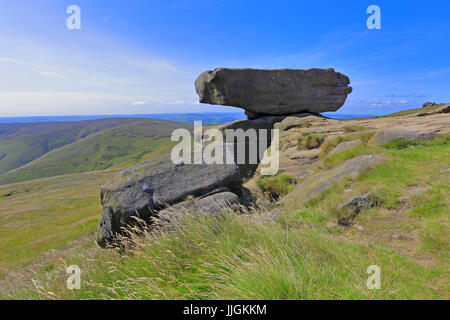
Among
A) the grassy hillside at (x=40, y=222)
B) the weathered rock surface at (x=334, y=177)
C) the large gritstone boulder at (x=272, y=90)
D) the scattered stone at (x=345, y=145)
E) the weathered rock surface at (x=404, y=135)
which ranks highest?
the large gritstone boulder at (x=272, y=90)

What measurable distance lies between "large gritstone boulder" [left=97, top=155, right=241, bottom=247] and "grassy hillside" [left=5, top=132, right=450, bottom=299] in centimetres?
292

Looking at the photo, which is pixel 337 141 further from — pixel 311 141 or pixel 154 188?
Answer: pixel 154 188

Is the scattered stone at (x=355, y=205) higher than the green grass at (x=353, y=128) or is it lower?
lower

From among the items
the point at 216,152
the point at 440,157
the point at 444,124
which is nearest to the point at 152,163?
the point at 216,152

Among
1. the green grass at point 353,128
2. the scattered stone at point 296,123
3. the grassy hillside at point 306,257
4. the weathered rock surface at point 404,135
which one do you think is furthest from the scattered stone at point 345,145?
the scattered stone at point 296,123

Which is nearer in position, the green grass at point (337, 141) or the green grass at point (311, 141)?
the green grass at point (337, 141)

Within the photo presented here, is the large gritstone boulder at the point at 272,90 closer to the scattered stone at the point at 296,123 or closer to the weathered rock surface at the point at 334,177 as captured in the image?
the scattered stone at the point at 296,123

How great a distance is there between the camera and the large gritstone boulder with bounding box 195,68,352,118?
26.2 meters

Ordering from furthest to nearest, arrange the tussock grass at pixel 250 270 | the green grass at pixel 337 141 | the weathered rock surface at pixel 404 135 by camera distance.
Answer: the green grass at pixel 337 141
the weathered rock surface at pixel 404 135
the tussock grass at pixel 250 270

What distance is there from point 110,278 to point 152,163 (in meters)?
7.46

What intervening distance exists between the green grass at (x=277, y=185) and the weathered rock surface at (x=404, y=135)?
16.6ft

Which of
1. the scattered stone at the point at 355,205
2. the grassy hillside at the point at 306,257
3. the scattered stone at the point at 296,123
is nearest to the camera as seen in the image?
the grassy hillside at the point at 306,257

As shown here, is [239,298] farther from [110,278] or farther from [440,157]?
[440,157]

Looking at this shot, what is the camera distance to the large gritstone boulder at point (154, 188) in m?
9.63
